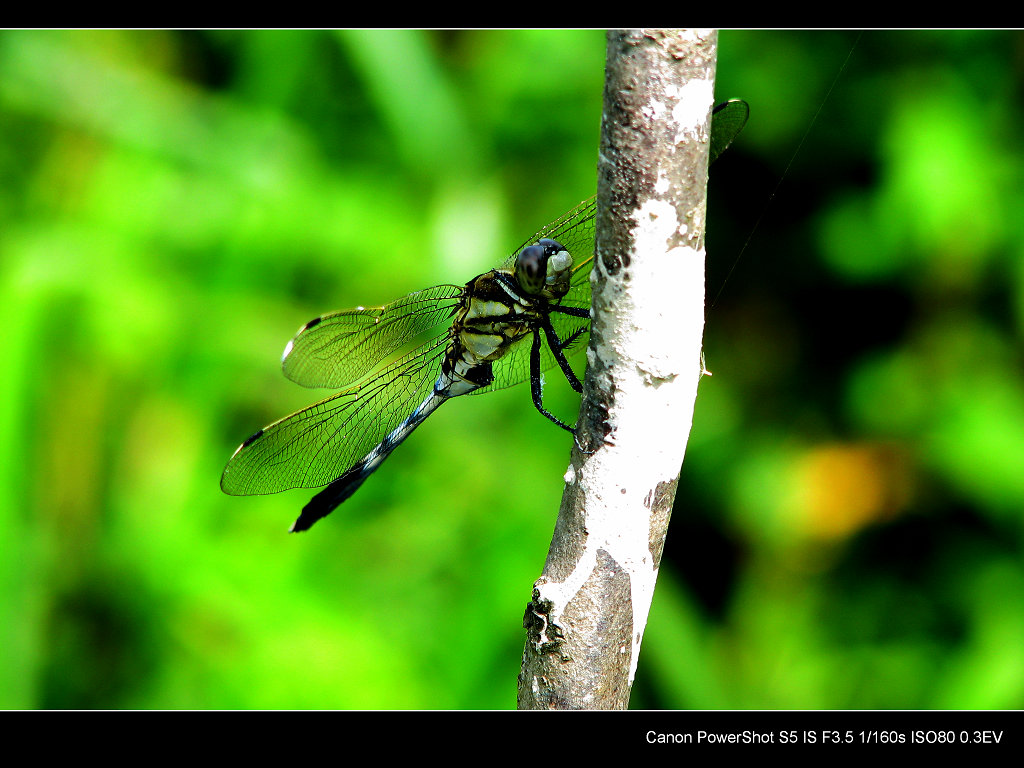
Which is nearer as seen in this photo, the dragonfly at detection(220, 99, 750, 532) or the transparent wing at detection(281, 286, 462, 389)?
the dragonfly at detection(220, 99, 750, 532)

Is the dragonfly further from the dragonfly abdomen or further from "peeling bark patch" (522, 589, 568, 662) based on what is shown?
"peeling bark patch" (522, 589, 568, 662)

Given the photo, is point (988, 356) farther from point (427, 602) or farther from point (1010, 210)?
point (427, 602)

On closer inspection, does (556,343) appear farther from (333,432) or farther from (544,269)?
(333,432)

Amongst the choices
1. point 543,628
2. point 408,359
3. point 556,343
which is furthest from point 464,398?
point 543,628

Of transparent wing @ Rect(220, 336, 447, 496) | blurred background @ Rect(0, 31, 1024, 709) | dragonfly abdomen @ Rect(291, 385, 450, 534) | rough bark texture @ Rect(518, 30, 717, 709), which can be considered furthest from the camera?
blurred background @ Rect(0, 31, 1024, 709)

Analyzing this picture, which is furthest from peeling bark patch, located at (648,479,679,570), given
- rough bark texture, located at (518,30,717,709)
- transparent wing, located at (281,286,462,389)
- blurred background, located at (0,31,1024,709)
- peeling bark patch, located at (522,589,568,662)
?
blurred background, located at (0,31,1024,709)
